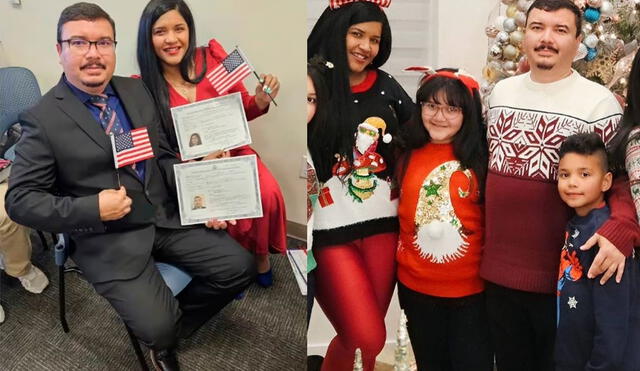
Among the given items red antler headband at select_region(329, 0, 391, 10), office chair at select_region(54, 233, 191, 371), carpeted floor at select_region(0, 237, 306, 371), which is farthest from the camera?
carpeted floor at select_region(0, 237, 306, 371)

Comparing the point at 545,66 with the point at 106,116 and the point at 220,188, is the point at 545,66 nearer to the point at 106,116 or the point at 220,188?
the point at 220,188

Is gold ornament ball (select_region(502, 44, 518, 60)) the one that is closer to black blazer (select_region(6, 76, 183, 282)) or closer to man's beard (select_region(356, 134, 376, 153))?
man's beard (select_region(356, 134, 376, 153))

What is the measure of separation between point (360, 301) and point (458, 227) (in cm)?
28

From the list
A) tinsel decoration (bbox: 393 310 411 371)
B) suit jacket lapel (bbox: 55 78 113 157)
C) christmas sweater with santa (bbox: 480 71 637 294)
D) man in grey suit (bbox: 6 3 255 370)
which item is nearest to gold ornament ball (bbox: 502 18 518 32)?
christmas sweater with santa (bbox: 480 71 637 294)

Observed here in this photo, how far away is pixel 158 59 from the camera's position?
140cm

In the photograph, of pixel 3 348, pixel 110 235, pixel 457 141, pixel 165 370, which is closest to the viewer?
pixel 457 141

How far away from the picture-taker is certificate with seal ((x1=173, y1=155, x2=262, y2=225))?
54.9 inches

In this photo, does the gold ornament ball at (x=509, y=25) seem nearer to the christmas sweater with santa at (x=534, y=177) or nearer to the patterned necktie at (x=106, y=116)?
the christmas sweater with santa at (x=534, y=177)

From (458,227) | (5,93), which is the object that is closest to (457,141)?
(458,227)

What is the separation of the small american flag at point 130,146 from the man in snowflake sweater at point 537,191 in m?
0.87

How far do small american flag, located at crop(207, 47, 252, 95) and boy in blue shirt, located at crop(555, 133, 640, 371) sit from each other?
813 mm

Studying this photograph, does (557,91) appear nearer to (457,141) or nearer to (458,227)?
(457,141)

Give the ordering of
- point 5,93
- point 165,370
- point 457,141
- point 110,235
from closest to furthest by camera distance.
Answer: point 457,141 < point 5,93 < point 110,235 < point 165,370

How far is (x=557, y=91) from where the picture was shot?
3.42 ft
